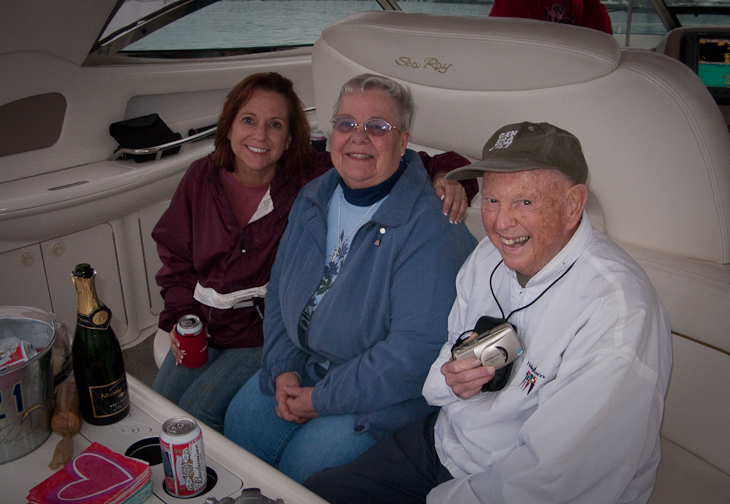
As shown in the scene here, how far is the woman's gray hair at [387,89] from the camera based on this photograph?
1.70 meters

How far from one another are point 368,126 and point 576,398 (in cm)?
94

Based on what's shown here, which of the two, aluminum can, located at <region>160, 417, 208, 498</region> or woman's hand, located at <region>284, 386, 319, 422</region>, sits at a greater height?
aluminum can, located at <region>160, 417, 208, 498</region>

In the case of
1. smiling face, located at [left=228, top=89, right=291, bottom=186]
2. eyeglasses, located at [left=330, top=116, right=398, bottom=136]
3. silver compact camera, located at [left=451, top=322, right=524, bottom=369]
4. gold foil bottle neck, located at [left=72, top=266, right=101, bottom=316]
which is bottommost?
silver compact camera, located at [left=451, top=322, right=524, bottom=369]

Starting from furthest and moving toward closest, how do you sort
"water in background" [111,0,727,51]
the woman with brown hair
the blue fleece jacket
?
"water in background" [111,0,727,51] < the woman with brown hair < the blue fleece jacket

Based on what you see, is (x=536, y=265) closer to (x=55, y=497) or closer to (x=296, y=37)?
(x=55, y=497)

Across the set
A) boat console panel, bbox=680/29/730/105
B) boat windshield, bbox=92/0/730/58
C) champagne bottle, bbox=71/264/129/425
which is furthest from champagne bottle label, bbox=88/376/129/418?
boat console panel, bbox=680/29/730/105

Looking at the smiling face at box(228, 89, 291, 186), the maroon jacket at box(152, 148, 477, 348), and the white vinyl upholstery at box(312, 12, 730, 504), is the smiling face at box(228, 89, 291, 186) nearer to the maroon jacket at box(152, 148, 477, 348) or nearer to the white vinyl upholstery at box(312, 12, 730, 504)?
the maroon jacket at box(152, 148, 477, 348)

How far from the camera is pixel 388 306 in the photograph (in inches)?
63.7

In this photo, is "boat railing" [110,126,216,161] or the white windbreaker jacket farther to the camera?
"boat railing" [110,126,216,161]

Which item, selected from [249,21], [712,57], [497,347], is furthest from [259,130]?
[712,57]

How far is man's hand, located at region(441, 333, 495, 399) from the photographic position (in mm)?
1272

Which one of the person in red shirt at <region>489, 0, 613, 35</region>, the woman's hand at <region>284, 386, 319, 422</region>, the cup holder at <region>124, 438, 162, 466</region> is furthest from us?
the person in red shirt at <region>489, 0, 613, 35</region>

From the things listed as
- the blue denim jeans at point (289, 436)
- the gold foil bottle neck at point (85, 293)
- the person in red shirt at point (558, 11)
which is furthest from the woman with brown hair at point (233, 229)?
the person in red shirt at point (558, 11)

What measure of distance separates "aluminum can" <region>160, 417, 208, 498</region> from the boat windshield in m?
1.68
